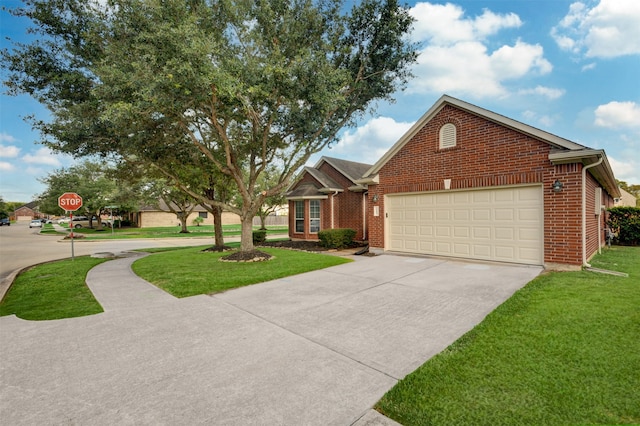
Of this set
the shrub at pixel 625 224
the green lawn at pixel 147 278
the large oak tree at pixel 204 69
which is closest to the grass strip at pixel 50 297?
the green lawn at pixel 147 278

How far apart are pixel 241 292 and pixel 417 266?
5.02m

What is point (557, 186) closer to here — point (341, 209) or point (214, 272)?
point (214, 272)

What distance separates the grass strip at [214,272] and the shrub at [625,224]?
1317 centimetres

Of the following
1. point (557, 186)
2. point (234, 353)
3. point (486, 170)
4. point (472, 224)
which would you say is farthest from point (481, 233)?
point (234, 353)

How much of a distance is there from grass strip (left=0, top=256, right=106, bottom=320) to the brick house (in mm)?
8795

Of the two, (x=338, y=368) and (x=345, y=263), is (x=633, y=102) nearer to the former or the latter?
(x=345, y=263)

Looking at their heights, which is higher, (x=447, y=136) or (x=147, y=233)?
(x=447, y=136)

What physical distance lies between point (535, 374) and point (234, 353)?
10.0 ft

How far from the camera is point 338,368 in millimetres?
3029

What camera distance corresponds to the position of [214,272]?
811 cm

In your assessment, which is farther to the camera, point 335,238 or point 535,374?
point 335,238

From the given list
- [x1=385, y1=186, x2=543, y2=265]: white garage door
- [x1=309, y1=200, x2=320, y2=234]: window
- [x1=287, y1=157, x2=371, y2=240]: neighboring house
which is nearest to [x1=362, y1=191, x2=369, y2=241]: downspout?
[x1=287, y1=157, x2=371, y2=240]: neighboring house

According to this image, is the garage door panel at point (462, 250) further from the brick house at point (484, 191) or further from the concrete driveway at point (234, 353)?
the concrete driveway at point (234, 353)

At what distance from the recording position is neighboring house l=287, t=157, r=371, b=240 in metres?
15.5
